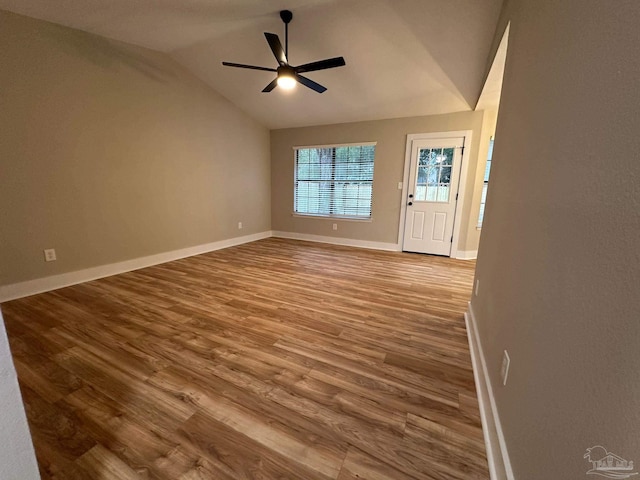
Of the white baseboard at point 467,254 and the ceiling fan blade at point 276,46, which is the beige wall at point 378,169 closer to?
the white baseboard at point 467,254

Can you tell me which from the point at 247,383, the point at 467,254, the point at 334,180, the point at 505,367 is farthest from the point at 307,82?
the point at 467,254

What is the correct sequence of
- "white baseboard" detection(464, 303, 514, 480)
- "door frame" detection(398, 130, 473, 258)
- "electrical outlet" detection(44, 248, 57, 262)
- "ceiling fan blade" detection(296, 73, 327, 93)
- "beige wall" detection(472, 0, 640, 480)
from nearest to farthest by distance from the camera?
"beige wall" detection(472, 0, 640, 480) < "white baseboard" detection(464, 303, 514, 480) < "electrical outlet" detection(44, 248, 57, 262) < "ceiling fan blade" detection(296, 73, 327, 93) < "door frame" detection(398, 130, 473, 258)

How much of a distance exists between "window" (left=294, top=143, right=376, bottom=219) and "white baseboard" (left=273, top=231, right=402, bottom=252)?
1.55 feet

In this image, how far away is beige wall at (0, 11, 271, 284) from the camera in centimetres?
248

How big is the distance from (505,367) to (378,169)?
4063 millimetres

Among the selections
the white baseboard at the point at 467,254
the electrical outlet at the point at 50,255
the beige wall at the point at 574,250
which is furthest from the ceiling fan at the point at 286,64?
the white baseboard at the point at 467,254

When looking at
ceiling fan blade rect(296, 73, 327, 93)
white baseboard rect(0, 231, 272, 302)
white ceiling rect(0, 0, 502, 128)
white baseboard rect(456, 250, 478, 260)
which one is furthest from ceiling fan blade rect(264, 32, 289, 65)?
white baseboard rect(456, 250, 478, 260)

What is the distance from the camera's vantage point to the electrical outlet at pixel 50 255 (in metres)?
2.74

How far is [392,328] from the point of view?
2129mm

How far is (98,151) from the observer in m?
3.04

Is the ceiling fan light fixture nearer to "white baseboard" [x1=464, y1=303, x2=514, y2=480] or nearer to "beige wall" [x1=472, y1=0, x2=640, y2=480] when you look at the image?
"beige wall" [x1=472, y1=0, x2=640, y2=480]

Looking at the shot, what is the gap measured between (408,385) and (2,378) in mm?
1621

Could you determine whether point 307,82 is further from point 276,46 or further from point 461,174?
point 461,174

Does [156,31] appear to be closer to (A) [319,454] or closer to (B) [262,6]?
(B) [262,6]
